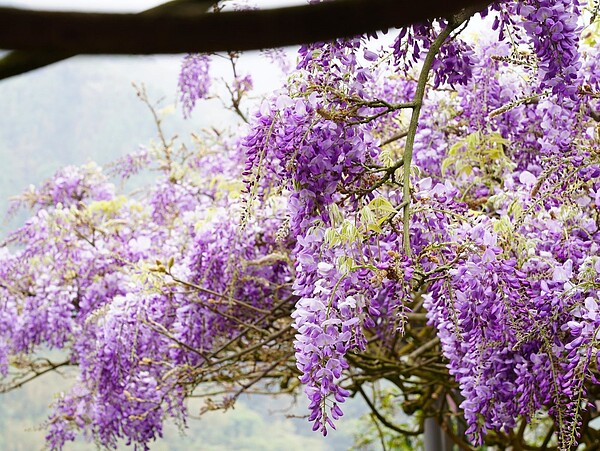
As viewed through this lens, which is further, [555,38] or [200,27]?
[555,38]

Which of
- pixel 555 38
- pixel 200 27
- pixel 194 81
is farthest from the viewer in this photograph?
pixel 194 81

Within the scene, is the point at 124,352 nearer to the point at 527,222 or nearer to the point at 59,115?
the point at 527,222

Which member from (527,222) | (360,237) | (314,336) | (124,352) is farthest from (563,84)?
(124,352)

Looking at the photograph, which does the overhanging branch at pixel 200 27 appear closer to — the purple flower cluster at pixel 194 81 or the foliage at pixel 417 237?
the foliage at pixel 417 237

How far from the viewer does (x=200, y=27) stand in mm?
132

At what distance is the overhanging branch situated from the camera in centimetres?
13

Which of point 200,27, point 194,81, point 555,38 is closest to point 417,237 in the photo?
point 555,38

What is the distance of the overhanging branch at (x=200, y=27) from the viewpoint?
0.42 feet

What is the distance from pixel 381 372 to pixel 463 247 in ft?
3.77

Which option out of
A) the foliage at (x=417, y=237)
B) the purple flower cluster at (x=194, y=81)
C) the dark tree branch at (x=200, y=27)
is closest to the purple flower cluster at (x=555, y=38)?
the foliage at (x=417, y=237)

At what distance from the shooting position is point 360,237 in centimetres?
109

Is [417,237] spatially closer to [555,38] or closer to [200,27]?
[555,38]

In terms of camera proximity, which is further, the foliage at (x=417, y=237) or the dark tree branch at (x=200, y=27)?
the foliage at (x=417, y=237)

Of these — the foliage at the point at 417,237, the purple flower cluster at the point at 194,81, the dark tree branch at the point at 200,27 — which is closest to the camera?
the dark tree branch at the point at 200,27
